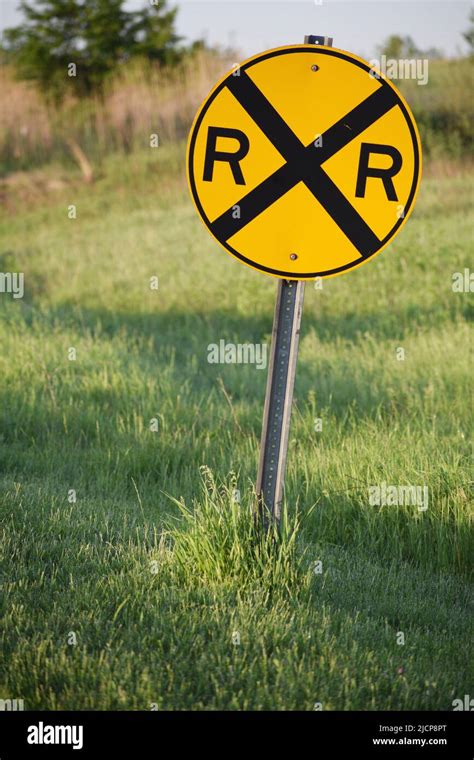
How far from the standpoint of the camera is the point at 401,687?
3.45 metres

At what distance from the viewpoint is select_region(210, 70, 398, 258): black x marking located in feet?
12.7

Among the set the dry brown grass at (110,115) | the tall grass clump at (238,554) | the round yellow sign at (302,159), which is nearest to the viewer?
the round yellow sign at (302,159)

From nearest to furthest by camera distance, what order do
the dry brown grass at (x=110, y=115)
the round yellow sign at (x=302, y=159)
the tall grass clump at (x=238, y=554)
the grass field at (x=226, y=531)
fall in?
the grass field at (x=226, y=531) → the round yellow sign at (x=302, y=159) → the tall grass clump at (x=238, y=554) → the dry brown grass at (x=110, y=115)

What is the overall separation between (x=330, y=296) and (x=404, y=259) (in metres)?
1.67

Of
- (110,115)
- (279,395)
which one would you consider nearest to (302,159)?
(279,395)

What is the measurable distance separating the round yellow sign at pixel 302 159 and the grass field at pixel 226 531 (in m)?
1.33

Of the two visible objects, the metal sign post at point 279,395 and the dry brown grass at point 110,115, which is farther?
the dry brown grass at point 110,115

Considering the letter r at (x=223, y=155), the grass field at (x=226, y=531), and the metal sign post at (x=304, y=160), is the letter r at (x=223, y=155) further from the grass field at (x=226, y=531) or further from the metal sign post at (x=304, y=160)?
the grass field at (x=226, y=531)

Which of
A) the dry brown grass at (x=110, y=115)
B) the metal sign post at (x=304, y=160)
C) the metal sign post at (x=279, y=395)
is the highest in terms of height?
the dry brown grass at (x=110, y=115)

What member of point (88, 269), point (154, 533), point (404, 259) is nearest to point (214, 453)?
point (154, 533)

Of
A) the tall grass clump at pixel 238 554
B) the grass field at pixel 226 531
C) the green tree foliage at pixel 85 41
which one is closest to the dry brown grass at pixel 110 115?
the green tree foliage at pixel 85 41

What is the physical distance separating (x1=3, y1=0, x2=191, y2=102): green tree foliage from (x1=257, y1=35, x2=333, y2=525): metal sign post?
29.4 meters

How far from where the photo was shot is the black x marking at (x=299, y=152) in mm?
3875

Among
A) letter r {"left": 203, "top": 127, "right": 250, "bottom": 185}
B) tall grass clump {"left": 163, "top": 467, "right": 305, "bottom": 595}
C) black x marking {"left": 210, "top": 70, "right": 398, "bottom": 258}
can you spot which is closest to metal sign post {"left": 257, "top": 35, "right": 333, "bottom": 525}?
tall grass clump {"left": 163, "top": 467, "right": 305, "bottom": 595}
